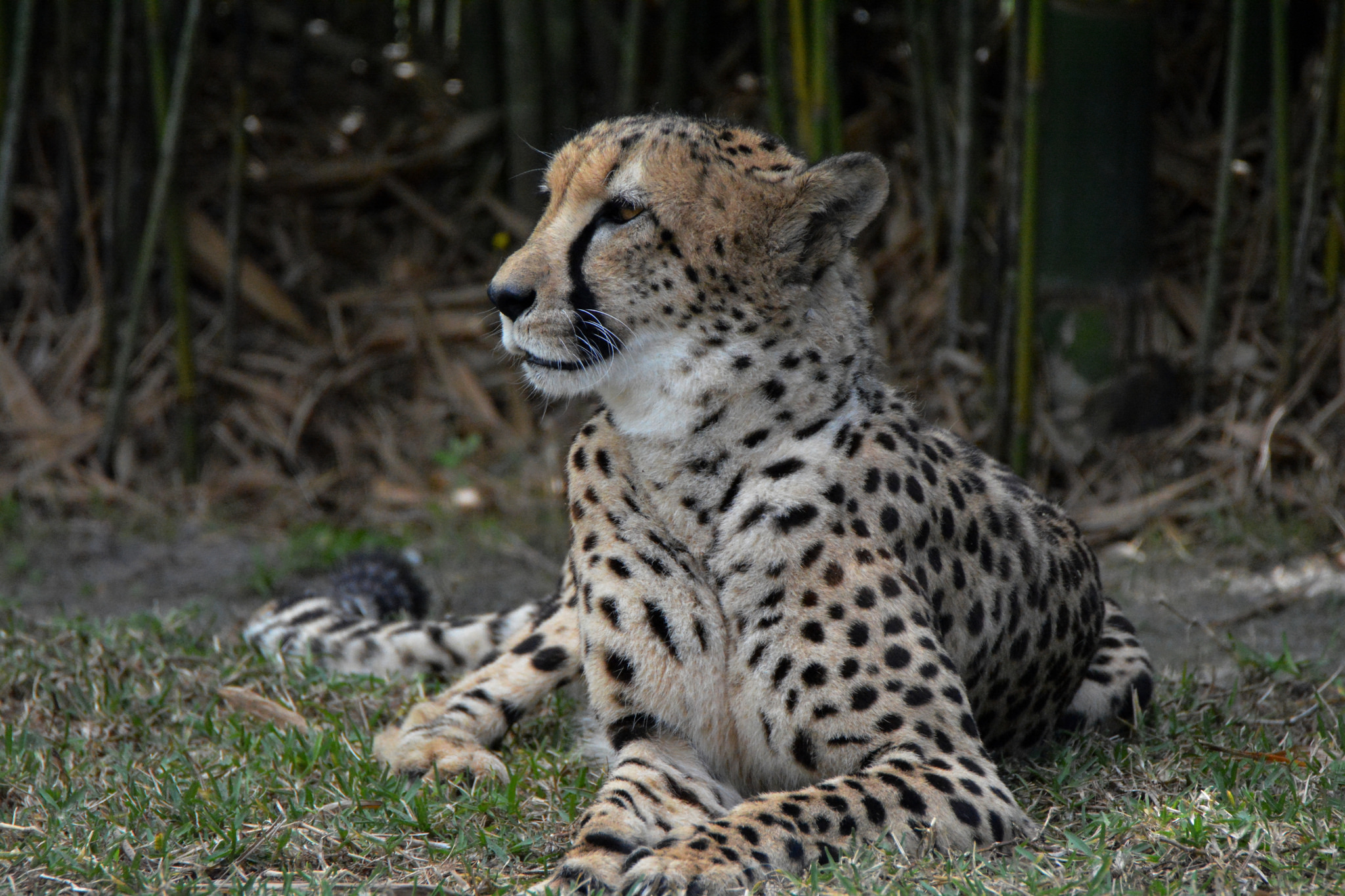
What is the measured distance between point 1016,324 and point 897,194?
147cm

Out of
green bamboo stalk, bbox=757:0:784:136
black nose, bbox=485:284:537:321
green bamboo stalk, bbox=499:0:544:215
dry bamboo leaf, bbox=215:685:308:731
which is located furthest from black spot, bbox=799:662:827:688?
green bamboo stalk, bbox=499:0:544:215

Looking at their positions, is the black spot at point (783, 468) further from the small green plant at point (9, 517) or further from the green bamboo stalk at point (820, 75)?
the small green plant at point (9, 517)

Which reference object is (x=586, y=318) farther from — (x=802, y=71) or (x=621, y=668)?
(x=802, y=71)

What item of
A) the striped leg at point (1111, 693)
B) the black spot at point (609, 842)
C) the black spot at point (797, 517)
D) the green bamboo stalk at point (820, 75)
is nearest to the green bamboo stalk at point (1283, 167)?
the green bamboo stalk at point (820, 75)

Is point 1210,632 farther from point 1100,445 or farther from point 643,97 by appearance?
point 643,97

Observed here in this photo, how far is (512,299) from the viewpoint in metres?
2.42

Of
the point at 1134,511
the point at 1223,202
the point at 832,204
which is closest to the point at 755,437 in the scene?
the point at 832,204

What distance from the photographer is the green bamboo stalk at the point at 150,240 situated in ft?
16.6

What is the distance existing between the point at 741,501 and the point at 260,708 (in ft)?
4.24

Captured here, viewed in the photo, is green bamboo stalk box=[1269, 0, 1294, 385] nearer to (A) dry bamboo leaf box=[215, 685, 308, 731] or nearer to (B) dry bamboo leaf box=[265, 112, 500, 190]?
(B) dry bamboo leaf box=[265, 112, 500, 190]

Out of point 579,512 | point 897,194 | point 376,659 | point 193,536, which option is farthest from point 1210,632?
point 193,536

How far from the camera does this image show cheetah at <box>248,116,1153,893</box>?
2.34m

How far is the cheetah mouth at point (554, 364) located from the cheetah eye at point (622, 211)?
0.86ft

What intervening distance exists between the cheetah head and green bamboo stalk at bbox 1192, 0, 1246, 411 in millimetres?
2498
